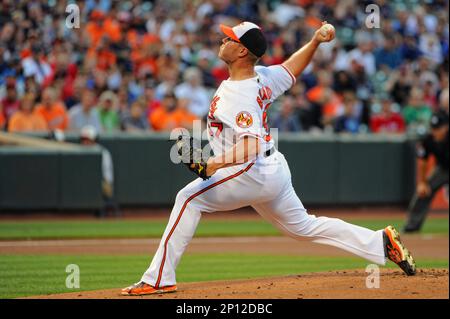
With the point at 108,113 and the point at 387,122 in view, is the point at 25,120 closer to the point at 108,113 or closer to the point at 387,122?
the point at 108,113

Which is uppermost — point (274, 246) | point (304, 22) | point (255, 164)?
point (304, 22)

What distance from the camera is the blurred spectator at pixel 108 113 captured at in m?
16.1

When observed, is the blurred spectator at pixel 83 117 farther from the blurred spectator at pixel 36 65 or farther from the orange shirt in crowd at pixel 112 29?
the orange shirt in crowd at pixel 112 29

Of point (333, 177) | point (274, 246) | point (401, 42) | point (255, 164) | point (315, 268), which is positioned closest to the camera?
point (255, 164)

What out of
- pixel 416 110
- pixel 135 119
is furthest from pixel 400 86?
pixel 135 119

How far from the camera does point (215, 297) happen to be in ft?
21.9

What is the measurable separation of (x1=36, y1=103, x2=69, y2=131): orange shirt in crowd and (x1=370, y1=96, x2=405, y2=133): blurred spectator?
21.2 ft

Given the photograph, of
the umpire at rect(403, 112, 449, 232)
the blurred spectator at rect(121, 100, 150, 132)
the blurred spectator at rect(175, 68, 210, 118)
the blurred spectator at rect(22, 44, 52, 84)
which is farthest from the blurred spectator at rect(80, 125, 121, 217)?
the umpire at rect(403, 112, 449, 232)

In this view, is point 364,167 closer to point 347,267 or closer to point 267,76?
point 347,267

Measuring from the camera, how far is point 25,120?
50.5 ft

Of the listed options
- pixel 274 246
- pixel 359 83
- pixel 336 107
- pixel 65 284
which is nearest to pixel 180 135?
pixel 65 284

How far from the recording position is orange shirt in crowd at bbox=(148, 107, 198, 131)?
1638 centimetres

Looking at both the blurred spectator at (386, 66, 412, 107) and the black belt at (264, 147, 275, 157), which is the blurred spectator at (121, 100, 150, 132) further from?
the black belt at (264, 147, 275, 157)

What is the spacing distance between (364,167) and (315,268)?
7383 mm
